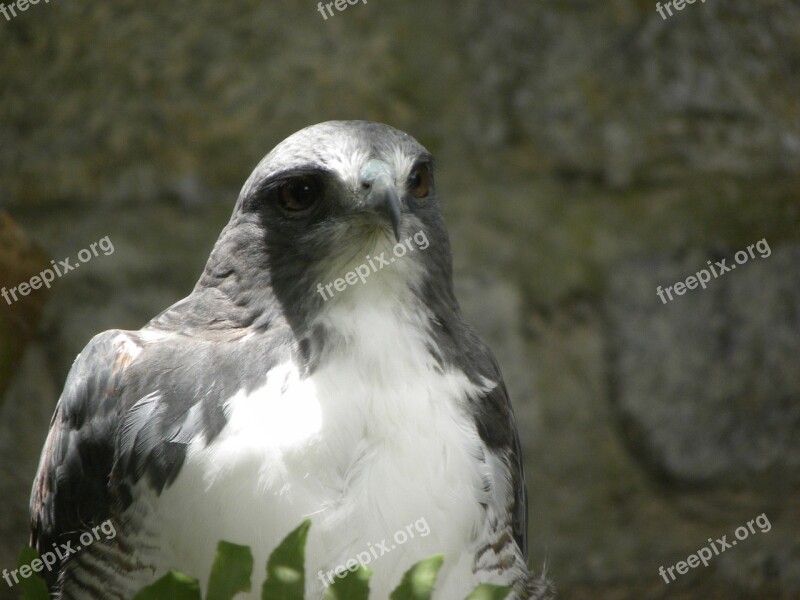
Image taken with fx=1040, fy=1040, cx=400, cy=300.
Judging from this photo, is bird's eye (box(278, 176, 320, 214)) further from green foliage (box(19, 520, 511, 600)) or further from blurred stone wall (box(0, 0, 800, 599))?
blurred stone wall (box(0, 0, 800, 599))

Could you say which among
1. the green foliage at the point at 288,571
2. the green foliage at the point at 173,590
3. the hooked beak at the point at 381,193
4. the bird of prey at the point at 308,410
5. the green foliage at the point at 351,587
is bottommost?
the green foliage at the point at 351,587

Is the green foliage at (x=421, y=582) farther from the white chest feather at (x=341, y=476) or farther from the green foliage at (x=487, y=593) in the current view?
the white chest feather at (x=341, y=476)

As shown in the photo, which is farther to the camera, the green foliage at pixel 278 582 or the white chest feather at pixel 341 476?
the white chest feather at pixel 341 476

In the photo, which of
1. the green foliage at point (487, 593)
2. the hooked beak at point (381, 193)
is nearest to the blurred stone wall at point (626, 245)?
the hooked beak at point (381, 193)

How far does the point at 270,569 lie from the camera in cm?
163

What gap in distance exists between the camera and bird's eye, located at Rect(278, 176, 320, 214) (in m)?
2.28

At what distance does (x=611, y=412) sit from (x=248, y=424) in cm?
226

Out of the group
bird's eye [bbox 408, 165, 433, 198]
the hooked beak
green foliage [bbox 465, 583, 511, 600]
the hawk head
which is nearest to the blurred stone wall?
bird's eye [bbox 408, 165, 433, 198]

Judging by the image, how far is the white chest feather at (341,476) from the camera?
2.06 metres

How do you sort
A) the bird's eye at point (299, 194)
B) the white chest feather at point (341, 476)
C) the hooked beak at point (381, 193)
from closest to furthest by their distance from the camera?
the white chest feather at point (341, 476) < the hooked beak at point (381, 193) < the bird's eye at point (299, 194)

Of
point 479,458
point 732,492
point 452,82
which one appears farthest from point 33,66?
point 732,492

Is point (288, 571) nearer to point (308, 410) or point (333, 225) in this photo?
point (308, 410)

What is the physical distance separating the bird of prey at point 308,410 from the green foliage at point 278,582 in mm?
421

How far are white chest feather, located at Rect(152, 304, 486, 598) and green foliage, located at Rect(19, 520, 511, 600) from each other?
1.38ft
